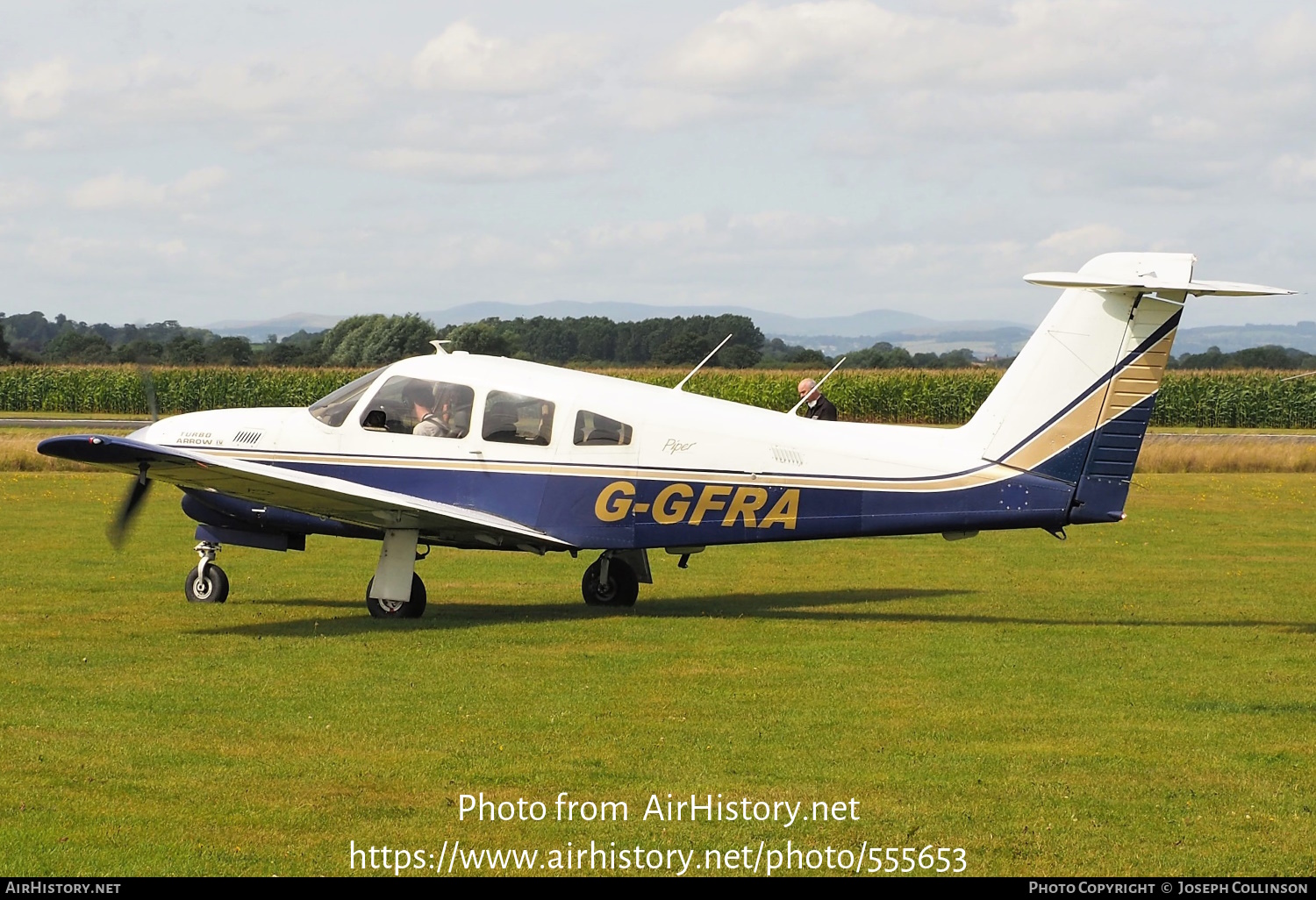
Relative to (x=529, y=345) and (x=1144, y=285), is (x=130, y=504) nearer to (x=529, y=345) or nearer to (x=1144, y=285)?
(x=1144, y=285)

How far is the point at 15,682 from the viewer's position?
988cm

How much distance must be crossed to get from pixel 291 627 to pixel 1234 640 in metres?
7.61

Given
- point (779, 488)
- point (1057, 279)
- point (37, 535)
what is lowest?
point (37, 535)

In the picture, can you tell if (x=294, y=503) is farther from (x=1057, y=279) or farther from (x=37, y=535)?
(x=37, y=535)

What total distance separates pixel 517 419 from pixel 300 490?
201cm

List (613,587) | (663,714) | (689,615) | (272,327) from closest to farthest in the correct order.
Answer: (663,714) < (689,615) < (613,587) < (272,327)

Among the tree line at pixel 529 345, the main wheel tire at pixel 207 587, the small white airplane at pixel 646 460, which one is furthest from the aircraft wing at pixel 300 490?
the tree line at pixel 529 345

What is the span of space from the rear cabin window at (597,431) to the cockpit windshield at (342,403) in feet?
6.29

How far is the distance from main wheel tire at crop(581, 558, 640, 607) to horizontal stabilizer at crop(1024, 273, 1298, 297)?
477 cm

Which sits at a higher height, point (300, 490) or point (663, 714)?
point (300, 490)

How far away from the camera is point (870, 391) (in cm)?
5622

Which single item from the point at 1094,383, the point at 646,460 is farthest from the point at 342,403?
the point at 1094,383

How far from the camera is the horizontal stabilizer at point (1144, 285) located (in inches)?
438

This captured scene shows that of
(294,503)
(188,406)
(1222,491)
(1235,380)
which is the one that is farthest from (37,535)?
(1235,380)
